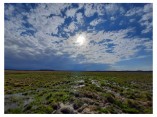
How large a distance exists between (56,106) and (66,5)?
3.70 metres

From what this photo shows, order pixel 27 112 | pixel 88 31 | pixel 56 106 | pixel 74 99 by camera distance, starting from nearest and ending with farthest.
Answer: pixel 27 112 → pixel 56 106 → pixel 74 99 → pixel 88 31

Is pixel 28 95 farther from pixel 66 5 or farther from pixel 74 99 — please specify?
pixel 66 5

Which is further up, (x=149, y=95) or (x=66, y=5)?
(x=66, y=5)

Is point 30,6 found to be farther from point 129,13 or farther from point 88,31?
point 129,13

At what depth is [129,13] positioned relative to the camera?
662 cm

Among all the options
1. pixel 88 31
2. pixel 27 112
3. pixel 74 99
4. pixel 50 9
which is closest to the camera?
pixel 27 112

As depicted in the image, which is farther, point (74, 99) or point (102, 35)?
point (102, 35)

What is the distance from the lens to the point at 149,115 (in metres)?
5.27

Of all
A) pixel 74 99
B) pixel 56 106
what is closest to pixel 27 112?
pixel 56 106

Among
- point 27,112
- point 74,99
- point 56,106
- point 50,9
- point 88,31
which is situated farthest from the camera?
point 88,31

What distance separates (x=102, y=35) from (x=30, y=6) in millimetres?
3214
